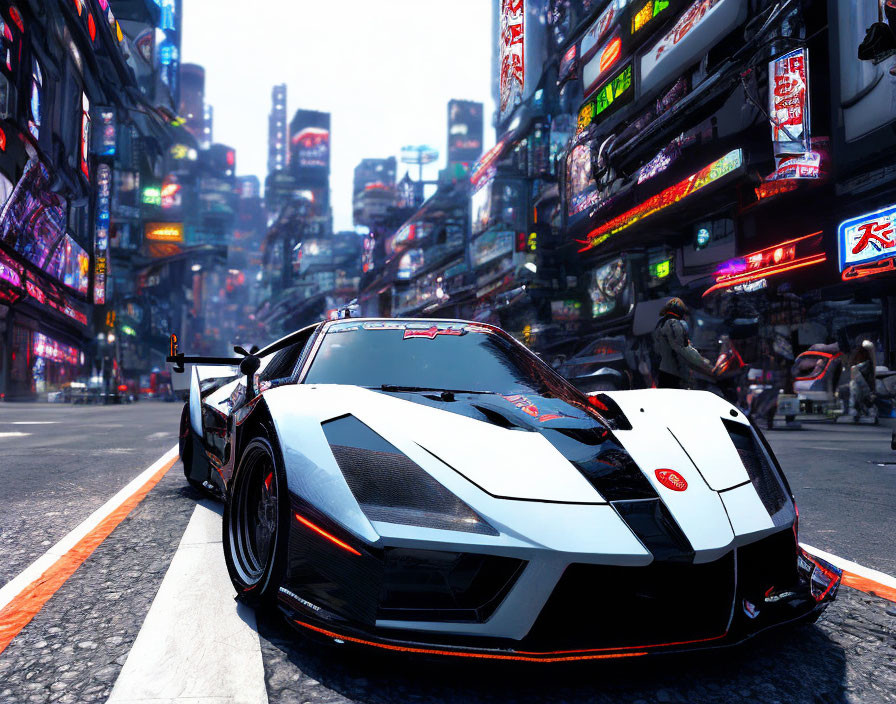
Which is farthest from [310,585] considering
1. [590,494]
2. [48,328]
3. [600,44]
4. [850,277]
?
[48,328]

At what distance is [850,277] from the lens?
16.3 meters

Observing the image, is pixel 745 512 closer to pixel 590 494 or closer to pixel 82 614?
pixel 590 494

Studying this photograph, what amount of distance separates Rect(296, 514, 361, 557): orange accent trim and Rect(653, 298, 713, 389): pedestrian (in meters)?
5.16

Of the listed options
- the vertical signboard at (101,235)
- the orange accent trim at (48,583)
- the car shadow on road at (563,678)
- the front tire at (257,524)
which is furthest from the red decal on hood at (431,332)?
the vertical signboard at (101,235)

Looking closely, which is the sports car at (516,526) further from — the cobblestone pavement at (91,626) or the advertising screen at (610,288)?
the advertising screen at (610,288)

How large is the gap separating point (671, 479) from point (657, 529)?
27 cm

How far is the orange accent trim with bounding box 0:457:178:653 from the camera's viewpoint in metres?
2.37

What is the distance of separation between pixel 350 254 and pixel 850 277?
426 feet

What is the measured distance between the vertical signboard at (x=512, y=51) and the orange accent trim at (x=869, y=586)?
4507 centimetres

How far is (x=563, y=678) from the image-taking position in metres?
1.90

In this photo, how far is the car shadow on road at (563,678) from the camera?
5.81ft

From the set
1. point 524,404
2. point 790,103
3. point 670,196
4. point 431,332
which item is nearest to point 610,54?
point 670,196

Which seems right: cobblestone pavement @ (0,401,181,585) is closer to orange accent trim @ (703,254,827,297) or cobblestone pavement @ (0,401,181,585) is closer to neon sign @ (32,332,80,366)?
orange accent trim @ (703,254,827,297)

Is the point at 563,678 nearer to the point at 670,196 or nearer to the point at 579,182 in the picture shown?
the point at 670,196
